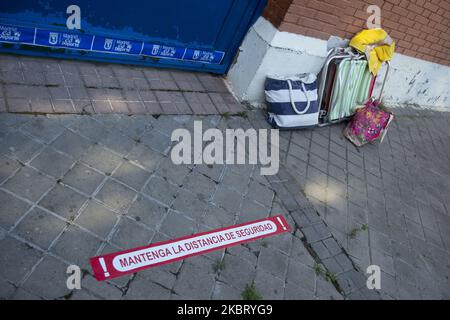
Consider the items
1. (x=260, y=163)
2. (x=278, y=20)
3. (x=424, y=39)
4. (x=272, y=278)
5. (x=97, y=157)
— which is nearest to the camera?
(x=272, y=278)

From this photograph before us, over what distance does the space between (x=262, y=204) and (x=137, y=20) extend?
2.43m

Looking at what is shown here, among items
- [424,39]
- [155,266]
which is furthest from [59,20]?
[424,39]

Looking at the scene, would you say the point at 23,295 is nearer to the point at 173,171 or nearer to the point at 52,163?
the point at 52,163

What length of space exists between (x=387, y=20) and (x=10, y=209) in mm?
5269

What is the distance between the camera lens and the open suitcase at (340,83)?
16.3 ft

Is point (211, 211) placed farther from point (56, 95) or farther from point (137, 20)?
point (137, 20)

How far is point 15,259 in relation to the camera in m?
2.37

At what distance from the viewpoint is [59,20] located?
12.2ft

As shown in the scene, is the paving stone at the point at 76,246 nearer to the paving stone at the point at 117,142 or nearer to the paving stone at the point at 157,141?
the paving stone at the point at 117,142

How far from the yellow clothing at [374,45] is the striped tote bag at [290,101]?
1.01m

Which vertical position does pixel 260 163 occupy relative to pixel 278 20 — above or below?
below

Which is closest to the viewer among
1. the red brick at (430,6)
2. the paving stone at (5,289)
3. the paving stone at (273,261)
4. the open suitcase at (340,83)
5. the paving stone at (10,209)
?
the paving stone at (5,289)

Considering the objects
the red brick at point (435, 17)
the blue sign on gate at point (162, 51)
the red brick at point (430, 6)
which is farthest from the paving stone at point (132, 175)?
the red brick at point (435, 17)

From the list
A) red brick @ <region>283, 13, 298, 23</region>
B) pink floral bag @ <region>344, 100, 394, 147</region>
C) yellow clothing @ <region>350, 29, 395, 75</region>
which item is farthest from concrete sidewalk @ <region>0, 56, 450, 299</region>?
yellow clothing @ <region>350, 29, 395, 75</region>
